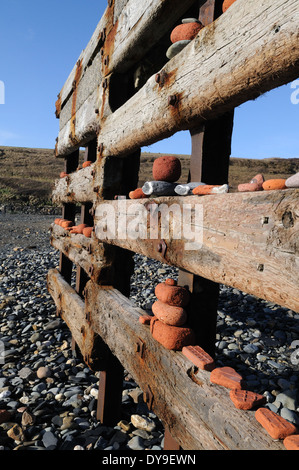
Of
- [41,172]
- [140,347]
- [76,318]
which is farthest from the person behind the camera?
[41,172]

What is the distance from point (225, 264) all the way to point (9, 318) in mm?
5753

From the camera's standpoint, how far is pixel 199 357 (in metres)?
1.82

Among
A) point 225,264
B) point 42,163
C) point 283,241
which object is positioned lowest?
point 225,264

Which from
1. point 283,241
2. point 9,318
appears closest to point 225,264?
point 283,241

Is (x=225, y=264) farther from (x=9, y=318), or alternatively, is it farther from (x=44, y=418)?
(x=9, y=318)

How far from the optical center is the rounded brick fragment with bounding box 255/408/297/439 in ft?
4.16

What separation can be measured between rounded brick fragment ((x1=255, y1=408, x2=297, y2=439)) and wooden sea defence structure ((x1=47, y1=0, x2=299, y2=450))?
0.09 ft

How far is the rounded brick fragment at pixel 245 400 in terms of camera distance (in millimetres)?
1470

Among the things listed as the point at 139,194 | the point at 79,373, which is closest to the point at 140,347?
the point at 139,194

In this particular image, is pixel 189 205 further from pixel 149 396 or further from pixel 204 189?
pixel 149 396

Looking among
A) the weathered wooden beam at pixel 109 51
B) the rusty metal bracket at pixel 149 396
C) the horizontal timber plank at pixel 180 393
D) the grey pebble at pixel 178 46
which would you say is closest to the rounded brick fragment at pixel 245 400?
the horizontal timber plank at pixel 180 393

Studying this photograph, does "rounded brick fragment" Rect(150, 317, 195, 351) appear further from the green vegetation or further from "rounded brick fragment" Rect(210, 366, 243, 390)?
the green vegetation

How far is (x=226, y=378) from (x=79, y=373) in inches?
135
